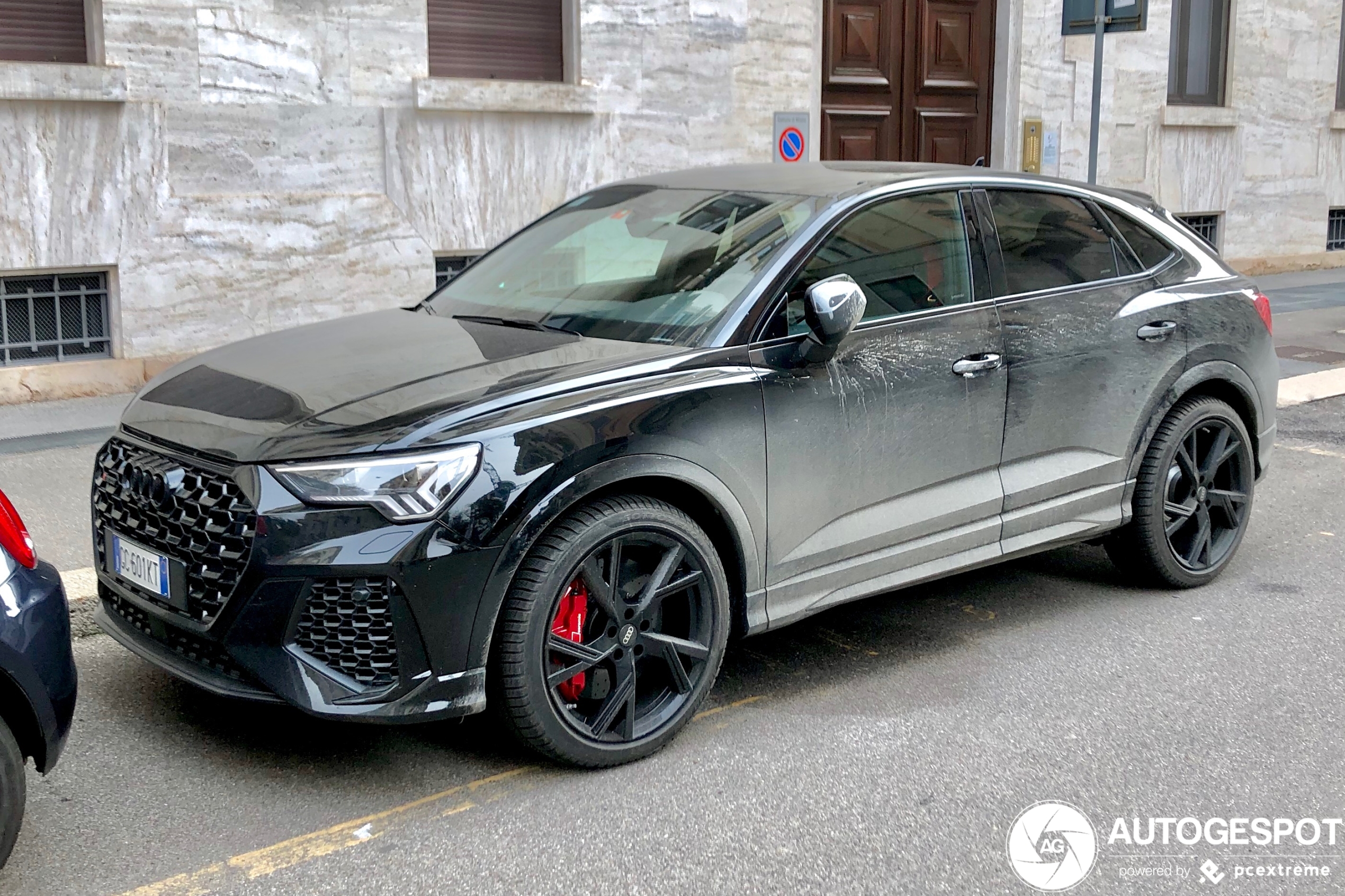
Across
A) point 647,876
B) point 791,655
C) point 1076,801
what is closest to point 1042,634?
point 791,655

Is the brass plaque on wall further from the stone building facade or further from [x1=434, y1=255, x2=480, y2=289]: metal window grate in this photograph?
[x1=434, y1=255, x2=480, y2=289]: metal window grate

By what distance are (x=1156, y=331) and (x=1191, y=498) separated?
711 mm

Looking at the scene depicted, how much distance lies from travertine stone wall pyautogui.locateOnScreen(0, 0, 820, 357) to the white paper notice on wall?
4.22 metres

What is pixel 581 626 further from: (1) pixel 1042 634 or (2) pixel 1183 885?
(1) pixel 1042 634

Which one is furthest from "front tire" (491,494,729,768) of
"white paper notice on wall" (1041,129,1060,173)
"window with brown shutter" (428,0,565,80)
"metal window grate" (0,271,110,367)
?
"white paper notice on wall" (1041,129,1060,173)

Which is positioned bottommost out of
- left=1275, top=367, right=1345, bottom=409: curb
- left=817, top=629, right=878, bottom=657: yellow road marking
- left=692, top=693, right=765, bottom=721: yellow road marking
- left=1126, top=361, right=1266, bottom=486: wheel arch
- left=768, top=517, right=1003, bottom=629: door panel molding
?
left=817, top=629, right=878, bottom=657: yellow road marking

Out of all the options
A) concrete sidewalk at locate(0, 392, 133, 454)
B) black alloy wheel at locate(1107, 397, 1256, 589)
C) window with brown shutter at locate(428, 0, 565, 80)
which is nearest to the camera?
black alloy wheel at locate(1107, 397, 1256, 589)

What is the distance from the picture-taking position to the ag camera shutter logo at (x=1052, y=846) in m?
3.43

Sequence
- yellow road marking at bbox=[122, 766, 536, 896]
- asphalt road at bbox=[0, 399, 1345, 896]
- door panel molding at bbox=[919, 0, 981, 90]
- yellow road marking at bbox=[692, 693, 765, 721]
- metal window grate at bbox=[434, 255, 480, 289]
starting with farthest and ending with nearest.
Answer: door panel molding at bbox=[919, 0, 981, 90] < metal window grate at bbox=[434, 255, 480, 289] < yellow road marking at bbox=[692, 693, 765, 721] < asphalt road at bbox=[0, 399, 1345, 896] < yellow road marking at bbox=[122, 766, 536, 896]

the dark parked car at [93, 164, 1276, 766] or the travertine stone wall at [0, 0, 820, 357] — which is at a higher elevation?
the travertine stone wall at [0, 0, 820, 357]

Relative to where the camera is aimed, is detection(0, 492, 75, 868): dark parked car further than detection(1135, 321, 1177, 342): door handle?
No

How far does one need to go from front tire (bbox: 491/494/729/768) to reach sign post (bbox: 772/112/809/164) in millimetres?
7996

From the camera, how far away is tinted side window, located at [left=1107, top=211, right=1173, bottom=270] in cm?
552

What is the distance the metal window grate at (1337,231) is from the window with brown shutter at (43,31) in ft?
46.5
